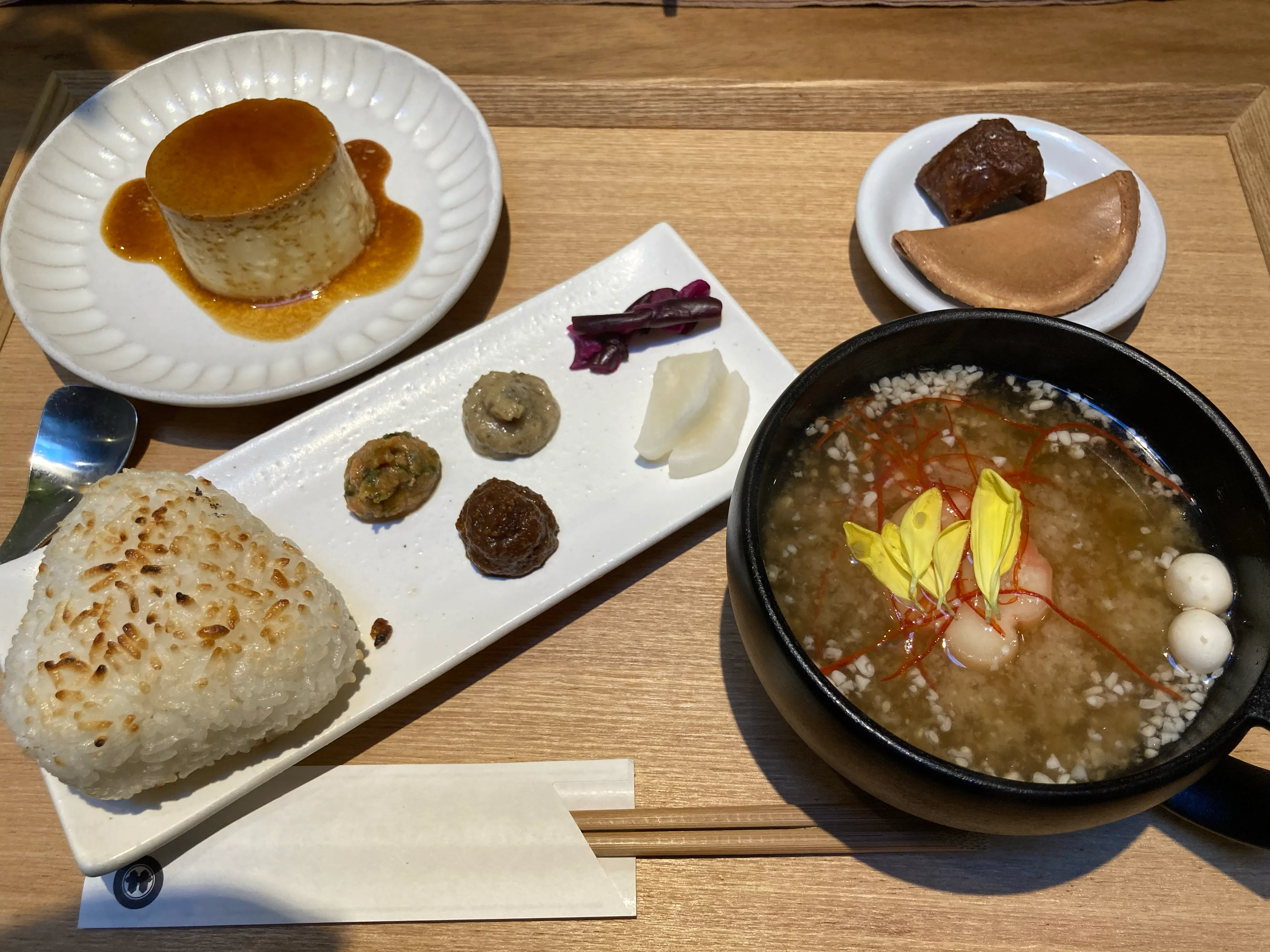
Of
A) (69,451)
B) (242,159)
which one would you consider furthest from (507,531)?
(242,159)

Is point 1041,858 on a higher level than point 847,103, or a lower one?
lower

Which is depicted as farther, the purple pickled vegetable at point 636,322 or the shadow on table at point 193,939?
the purple pickled vegetable at point 636,322

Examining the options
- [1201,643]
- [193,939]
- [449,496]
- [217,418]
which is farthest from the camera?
[217,418]

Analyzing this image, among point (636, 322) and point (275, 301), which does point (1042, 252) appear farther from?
point (275, 301)

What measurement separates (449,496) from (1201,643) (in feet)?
4.28

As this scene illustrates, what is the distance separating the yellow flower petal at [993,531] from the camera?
1115mm

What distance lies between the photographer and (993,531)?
3.78 feet

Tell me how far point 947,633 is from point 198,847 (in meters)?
1.23

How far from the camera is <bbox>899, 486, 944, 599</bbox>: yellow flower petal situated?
114 centimetres

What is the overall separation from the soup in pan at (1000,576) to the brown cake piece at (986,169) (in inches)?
29.8

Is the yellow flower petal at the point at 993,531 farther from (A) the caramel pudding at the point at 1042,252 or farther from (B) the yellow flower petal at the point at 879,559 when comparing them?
(A) the caramel pudding at the point at 1042,252

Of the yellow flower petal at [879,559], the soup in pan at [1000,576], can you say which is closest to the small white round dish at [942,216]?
the soup in pan at [1000,576]

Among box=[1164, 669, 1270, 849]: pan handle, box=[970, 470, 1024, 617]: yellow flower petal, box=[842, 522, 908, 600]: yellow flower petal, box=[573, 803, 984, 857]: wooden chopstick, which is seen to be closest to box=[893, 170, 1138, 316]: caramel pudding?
box=[970, 470, 1024, 617]: yellow flower petal

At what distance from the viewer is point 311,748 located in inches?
49.9
